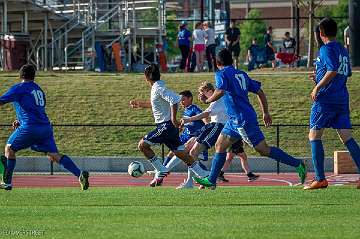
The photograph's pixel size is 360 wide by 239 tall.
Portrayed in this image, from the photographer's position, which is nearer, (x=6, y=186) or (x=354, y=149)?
(x=354, y=149)

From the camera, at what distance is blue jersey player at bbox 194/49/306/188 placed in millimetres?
16469

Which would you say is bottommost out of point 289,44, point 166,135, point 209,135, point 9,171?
point 9,171

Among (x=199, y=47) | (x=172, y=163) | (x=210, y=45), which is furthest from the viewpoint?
(x=199, y=47)

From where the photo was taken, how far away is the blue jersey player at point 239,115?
54.0 ft

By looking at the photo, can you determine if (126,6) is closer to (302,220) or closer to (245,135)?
(245,135)

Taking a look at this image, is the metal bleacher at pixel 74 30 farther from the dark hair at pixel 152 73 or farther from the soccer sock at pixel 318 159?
the soccer sock at pixel 318 159

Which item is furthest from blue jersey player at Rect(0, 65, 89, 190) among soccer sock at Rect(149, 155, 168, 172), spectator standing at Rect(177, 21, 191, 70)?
spectator standing at Rect(177, 21, 191, 70)

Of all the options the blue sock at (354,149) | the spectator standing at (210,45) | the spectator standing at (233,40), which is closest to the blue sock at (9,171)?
the blue sock at (354,149)

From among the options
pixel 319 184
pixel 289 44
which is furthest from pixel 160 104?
pixel 289 44

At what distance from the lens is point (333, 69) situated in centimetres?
1567

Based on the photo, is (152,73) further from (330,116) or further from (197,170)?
(330,116)

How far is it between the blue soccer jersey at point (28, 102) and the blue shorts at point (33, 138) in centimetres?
9

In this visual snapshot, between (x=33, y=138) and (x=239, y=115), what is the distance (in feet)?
10.4

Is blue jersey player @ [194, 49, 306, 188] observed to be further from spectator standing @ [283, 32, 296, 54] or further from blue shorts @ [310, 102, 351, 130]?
spectator standing @ [283, 32, 296, 54]
